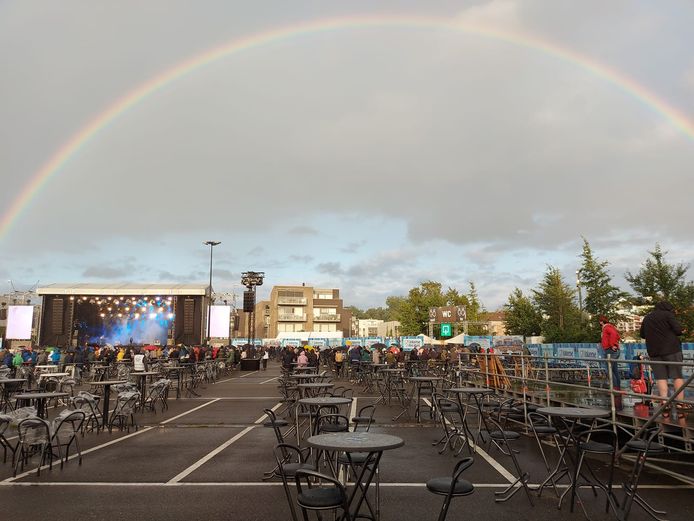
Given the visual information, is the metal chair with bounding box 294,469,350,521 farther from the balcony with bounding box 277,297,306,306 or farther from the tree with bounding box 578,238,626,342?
the balcony with bounding box 277,297,306,306

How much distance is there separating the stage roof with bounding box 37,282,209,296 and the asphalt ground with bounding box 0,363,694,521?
36.0 meters

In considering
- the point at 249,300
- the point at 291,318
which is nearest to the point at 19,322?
the point at 249,300

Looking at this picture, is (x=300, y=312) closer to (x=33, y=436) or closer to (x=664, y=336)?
(x=33, y=436)

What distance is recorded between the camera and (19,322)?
39.2 meters

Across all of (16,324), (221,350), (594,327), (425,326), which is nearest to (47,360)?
(221,350)

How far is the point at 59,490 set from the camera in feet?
19.8

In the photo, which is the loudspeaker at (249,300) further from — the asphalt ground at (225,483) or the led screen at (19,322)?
the asphalt ground at (225,483)

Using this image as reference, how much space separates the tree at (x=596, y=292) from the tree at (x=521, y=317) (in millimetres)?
5929

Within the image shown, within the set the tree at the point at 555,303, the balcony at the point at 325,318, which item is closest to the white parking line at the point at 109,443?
the tree at the point at 555,303

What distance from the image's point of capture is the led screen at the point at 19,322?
38938 millimetres

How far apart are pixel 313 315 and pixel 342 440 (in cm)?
9462

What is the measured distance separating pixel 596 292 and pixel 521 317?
959 centimetres

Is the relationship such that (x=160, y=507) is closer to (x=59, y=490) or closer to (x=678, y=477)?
(x=59, y=490)

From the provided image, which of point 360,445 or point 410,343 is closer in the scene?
point 360,445
